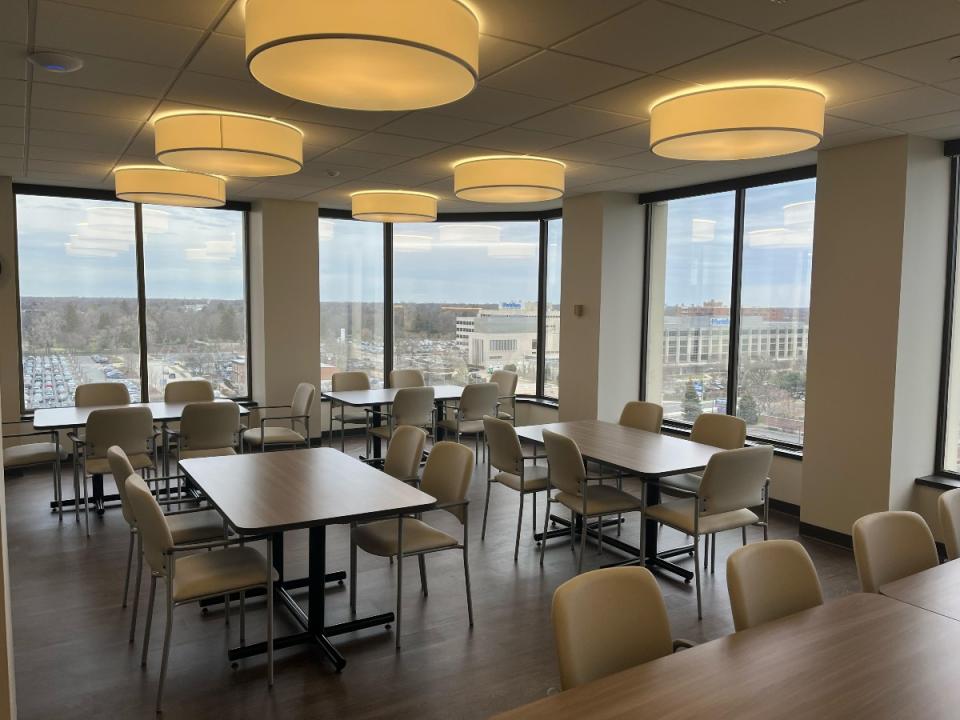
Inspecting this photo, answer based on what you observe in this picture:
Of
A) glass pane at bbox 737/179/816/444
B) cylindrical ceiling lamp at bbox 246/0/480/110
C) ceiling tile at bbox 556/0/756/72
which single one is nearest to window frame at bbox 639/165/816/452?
glass pane at bbox 737/179/816/444

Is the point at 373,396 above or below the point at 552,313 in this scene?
below

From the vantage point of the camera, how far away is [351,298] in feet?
30.1

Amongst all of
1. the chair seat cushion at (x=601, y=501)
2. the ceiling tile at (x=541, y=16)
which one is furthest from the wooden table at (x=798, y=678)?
the ceiling tile at (x=541, y=16)

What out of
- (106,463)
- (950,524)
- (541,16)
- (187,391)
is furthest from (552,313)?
(541,16)

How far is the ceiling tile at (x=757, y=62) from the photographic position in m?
A: 3.11

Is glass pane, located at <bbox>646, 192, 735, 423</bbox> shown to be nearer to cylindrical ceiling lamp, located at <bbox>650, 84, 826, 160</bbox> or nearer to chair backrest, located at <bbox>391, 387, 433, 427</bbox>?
chair backrest, located at <bbox>391, 387, 433, 427</bbox>

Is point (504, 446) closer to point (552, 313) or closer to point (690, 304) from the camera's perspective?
point (690, 304)

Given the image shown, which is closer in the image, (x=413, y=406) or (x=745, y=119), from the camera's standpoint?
(x=745, y=119)

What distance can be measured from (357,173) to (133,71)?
111 inches

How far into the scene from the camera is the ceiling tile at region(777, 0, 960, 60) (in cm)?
267

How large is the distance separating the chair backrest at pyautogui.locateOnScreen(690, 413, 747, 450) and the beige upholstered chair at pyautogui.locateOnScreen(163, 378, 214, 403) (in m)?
4.43

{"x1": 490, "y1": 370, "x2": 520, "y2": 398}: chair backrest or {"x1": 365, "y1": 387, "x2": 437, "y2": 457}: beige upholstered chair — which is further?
{"x1": 490, "y1": 370, "x2": 520, "y2": 398}: chair backrest

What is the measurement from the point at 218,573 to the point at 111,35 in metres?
2.38

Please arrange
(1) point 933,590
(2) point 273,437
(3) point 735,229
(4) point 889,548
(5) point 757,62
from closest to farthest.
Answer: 1. (1) point 933,590
2. (4) point 889,548
3. (5) point 757,62
4. (3) point 735,229
5. (2) point 273,437
